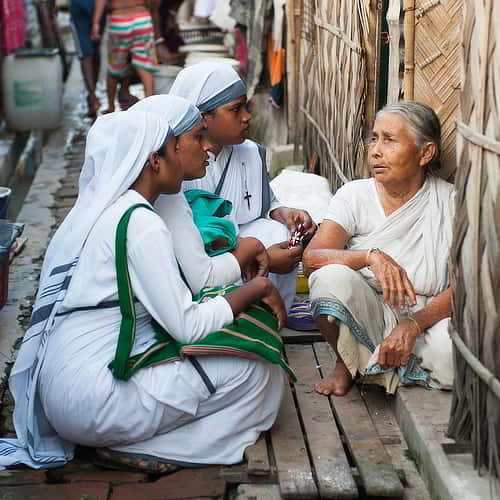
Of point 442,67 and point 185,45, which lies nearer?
point 442,67

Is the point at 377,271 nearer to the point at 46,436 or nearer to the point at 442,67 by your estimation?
the point at 442,67

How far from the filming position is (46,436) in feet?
11.4

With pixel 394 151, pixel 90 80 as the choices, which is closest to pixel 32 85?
pixel 90 80

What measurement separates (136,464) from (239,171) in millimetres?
1755

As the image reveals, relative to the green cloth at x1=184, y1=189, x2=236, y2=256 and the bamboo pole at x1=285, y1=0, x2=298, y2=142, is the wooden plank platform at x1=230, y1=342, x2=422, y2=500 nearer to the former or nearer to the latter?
the green cloth at x1=184, y1=189, x2=236, y2=256

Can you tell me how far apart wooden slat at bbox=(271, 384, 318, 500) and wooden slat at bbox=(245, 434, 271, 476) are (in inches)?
1.5

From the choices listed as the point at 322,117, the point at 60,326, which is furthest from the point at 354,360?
the point at 322,117

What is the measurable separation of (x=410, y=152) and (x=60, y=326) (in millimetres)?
1578

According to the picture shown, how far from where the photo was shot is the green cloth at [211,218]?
384 centimetres

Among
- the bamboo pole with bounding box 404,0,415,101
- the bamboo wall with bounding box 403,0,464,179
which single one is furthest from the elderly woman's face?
the bamboo pole with bounding box 404,0,415,101

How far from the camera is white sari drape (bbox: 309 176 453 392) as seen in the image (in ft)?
12.0

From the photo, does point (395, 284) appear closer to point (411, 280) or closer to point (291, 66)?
point (411, 280)

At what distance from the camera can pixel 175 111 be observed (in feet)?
11.6

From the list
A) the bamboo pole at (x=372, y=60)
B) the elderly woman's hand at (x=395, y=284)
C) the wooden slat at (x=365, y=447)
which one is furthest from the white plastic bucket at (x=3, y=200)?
the elderly woman's hand at (x=395, y=284)
